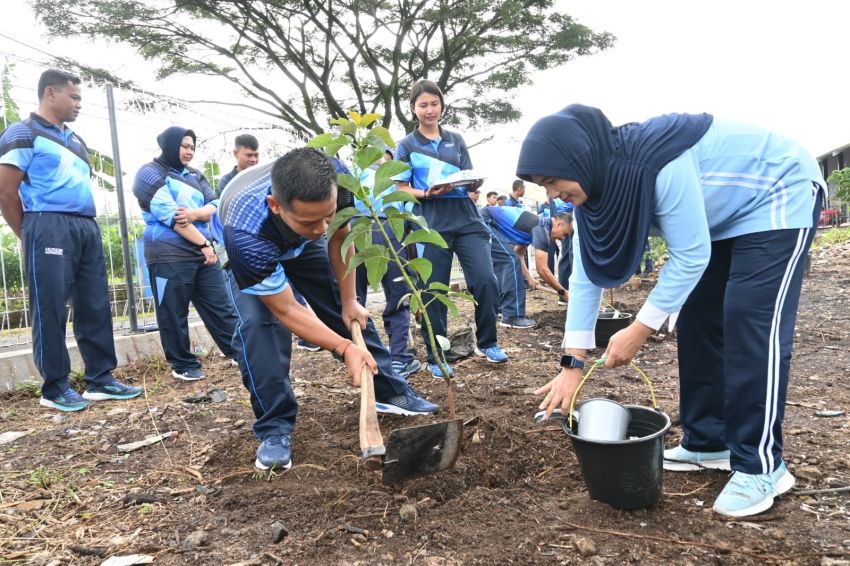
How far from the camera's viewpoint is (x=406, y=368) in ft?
13.1

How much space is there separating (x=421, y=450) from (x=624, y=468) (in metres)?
0.69

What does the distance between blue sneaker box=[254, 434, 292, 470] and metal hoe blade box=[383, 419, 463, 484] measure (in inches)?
21.7

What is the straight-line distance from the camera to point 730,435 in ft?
6.48

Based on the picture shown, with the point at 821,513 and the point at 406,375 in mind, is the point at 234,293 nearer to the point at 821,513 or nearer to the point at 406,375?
the point at 406,375

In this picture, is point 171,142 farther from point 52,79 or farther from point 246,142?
point 52,79

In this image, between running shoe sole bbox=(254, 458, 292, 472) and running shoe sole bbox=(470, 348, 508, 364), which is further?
running shoe sole bbox=(470, 348, 508, 364)

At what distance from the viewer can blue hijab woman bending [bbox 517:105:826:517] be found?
1.76 meters

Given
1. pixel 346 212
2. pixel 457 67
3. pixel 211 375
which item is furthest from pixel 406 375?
pixel 457 67

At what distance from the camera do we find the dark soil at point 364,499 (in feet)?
5.84

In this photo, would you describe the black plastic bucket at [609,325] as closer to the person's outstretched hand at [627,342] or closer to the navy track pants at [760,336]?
the navy track pants at [760,336]

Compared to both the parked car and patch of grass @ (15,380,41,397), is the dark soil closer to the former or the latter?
patch of grass @ (15,380,41,397)

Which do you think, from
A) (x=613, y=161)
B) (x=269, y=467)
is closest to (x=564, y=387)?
(x=613, y=161)

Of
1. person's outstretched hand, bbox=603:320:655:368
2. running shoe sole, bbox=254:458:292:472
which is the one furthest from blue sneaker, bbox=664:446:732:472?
running shoe sole, bbox=254:458:292:472

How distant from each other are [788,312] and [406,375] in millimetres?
2515
